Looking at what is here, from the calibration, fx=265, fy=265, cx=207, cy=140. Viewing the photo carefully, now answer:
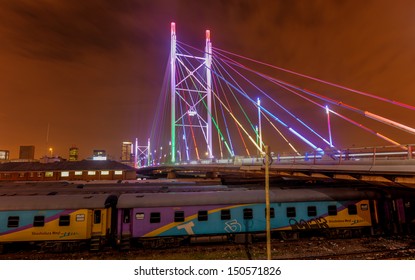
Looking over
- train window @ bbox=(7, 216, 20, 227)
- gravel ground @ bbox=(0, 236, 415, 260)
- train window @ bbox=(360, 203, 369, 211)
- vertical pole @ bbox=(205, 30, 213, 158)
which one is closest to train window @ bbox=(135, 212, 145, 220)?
gravel ground @ bbox=(0, 236, 415, 260)

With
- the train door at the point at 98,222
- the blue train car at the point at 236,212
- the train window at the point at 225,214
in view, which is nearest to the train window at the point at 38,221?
the train door at the point at 98,222

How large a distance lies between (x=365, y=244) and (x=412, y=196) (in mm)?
4690

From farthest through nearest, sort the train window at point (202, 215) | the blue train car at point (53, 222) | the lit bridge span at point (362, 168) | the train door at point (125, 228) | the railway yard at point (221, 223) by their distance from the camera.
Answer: the train window at point (202, 215) < the train door at point (125, 228) < the blue train car at point (53, 222) < the railway yard at point (221, 223) < the lit bridge span at point (362, 168)

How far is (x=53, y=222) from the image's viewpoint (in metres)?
12.6

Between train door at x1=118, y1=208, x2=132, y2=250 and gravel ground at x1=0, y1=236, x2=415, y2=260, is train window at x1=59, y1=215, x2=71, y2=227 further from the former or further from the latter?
train door at x1=118, y1=208, x2=132, y2=250

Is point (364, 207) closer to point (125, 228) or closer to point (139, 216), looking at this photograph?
point (139, 216)

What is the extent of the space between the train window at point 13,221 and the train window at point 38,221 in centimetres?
77

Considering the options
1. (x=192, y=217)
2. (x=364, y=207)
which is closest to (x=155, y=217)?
(x=192, y=217)

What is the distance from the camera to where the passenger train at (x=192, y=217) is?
12562 millimetres

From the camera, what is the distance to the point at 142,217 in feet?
43.1

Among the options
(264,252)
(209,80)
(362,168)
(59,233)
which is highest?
(209,80)

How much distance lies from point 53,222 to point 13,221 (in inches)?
73.1

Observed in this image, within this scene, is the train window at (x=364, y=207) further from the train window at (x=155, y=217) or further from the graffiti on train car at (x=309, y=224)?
the train window at (x=155, y=217)
